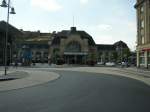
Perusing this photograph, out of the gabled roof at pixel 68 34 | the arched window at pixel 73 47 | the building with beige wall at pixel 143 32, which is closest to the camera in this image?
the building with beige wall at pixel 143 32

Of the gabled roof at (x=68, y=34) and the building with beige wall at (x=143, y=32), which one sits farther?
the gabled roof at (x=68, y=34)

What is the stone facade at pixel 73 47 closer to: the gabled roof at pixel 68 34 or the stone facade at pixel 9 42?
the gabled roof at pixel 68 34

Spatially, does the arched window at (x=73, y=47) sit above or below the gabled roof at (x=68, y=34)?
below

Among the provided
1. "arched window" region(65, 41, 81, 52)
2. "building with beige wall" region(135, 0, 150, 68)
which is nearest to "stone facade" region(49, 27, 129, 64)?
"arched window" region(65, 41, 81, 52)

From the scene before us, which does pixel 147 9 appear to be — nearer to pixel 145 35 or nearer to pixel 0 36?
pixel 145 35

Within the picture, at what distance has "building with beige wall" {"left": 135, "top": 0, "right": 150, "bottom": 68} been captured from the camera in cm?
5466

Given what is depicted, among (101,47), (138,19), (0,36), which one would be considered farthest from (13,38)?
(101,47)

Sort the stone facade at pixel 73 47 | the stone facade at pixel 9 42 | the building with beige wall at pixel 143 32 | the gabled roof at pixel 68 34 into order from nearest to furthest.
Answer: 1. the building with beige wall at pixel 143 32
2. the stone facade at pixel 9 42
3. the stone facade at pixel 73 47
4. the gabled roof at pixel 68 34

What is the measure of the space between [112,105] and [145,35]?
152 feet

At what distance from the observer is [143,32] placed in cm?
5738

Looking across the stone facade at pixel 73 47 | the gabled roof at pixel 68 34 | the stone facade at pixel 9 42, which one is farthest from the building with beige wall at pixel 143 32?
the gabled roof at pixel 68 34

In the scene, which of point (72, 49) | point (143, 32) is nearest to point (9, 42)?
point (72, 49)

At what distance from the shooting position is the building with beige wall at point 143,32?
179 feet

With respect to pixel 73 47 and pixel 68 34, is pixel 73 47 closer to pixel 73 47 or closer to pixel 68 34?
pixel 73 47
